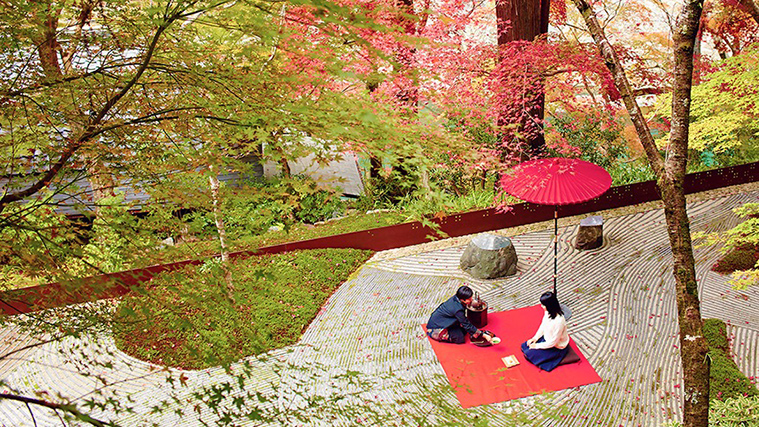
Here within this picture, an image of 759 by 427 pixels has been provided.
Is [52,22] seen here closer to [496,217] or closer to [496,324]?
[496,324]

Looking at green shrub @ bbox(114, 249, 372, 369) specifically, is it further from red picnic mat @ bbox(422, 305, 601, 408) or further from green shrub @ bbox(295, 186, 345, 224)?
red picnic mat @ bbox(422, 305, 601, 408)

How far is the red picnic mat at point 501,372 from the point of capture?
16.5 feet

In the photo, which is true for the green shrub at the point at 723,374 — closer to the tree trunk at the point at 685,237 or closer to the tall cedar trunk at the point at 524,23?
the tree trunk at the point at 685,237

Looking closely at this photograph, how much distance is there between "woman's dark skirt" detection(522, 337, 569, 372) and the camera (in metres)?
5.33

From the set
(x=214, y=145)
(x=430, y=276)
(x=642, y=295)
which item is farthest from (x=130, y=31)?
(x=642, y=295)

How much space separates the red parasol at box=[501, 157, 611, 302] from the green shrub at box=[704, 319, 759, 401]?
2.03 metres

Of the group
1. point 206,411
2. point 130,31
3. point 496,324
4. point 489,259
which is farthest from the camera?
point 489,259

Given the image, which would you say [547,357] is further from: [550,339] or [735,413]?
[735,413]

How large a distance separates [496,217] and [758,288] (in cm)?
391

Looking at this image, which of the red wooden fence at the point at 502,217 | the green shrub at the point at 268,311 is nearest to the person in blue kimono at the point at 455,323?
the green shrub at the point at 268,311

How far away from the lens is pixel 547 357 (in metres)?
5.36

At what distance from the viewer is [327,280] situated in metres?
7.59

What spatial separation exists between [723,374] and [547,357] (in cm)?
166

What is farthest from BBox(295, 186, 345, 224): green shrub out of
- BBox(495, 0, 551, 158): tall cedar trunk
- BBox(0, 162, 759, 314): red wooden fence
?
BBox(495, 0, 551, 158): tall cedar trunk
